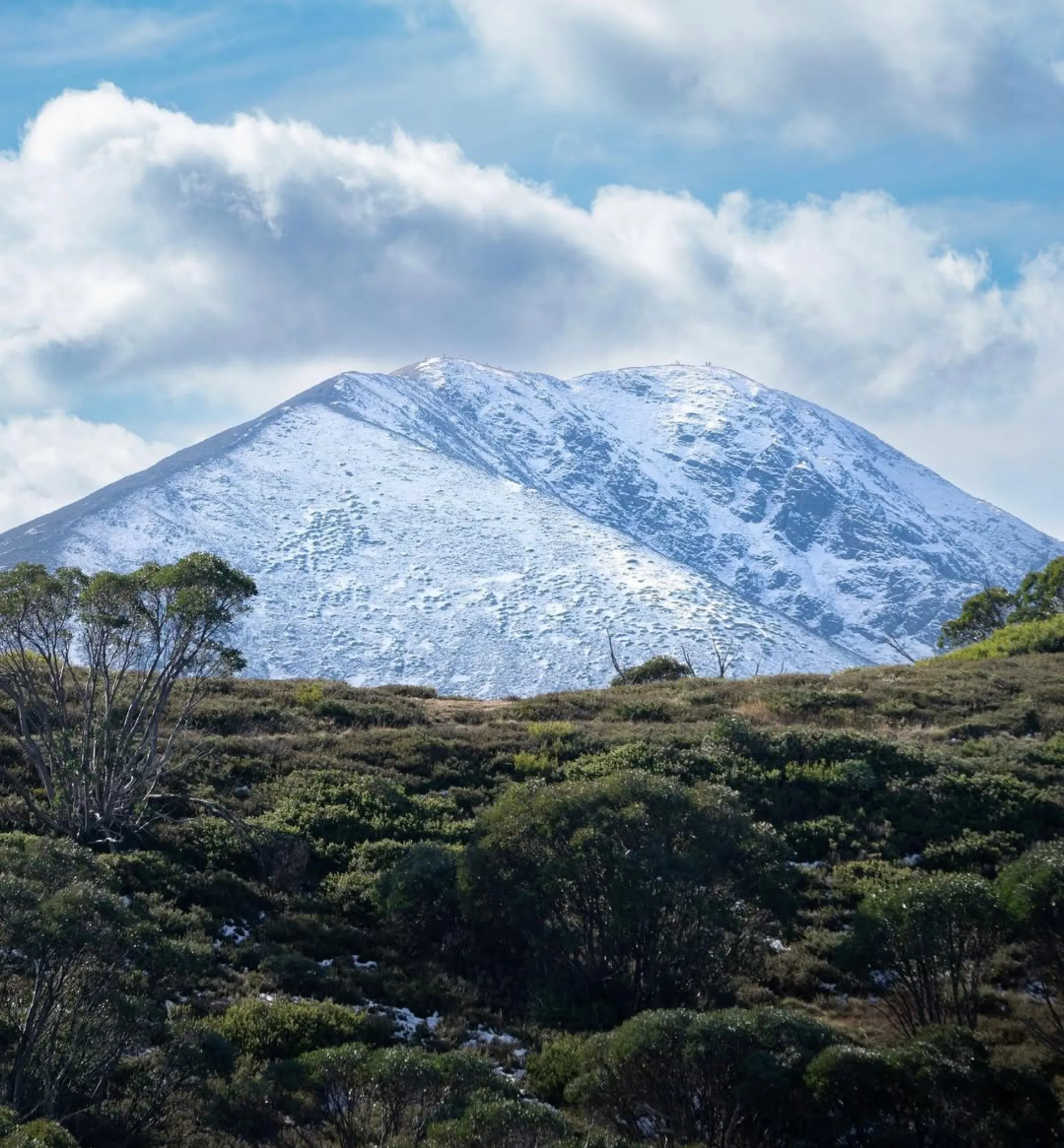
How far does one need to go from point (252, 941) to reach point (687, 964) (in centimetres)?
645

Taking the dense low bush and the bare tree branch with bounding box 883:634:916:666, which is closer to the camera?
the dense low bush

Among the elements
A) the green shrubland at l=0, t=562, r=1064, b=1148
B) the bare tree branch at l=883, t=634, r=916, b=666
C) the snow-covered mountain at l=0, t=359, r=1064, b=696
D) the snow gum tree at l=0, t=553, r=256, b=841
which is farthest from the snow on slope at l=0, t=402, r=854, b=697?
→ the snow gum tree at l=0, t=553, r=256, b=841

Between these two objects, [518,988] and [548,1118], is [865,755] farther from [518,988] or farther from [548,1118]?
[548,1118]

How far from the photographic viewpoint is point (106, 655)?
21609mm

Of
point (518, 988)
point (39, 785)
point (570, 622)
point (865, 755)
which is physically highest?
point (570, 622)

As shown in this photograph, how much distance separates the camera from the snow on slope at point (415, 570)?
11006cm

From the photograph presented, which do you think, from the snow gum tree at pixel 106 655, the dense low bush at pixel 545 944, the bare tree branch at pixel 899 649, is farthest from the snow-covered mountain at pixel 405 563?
the snow gum tree at pixel 106 655

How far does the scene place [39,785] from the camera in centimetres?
2194

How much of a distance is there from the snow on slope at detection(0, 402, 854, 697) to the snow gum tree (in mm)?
77939

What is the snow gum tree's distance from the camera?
64.0 ft

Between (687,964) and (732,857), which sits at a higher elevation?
(732,857)

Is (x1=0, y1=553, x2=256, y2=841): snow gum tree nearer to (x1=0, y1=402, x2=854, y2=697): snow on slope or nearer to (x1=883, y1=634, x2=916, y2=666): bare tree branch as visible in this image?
(x1=883, y1=634, x2=916, y2=666): bare tree branch

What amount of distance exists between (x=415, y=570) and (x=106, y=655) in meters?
110

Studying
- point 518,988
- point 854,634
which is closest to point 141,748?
point 518,988
